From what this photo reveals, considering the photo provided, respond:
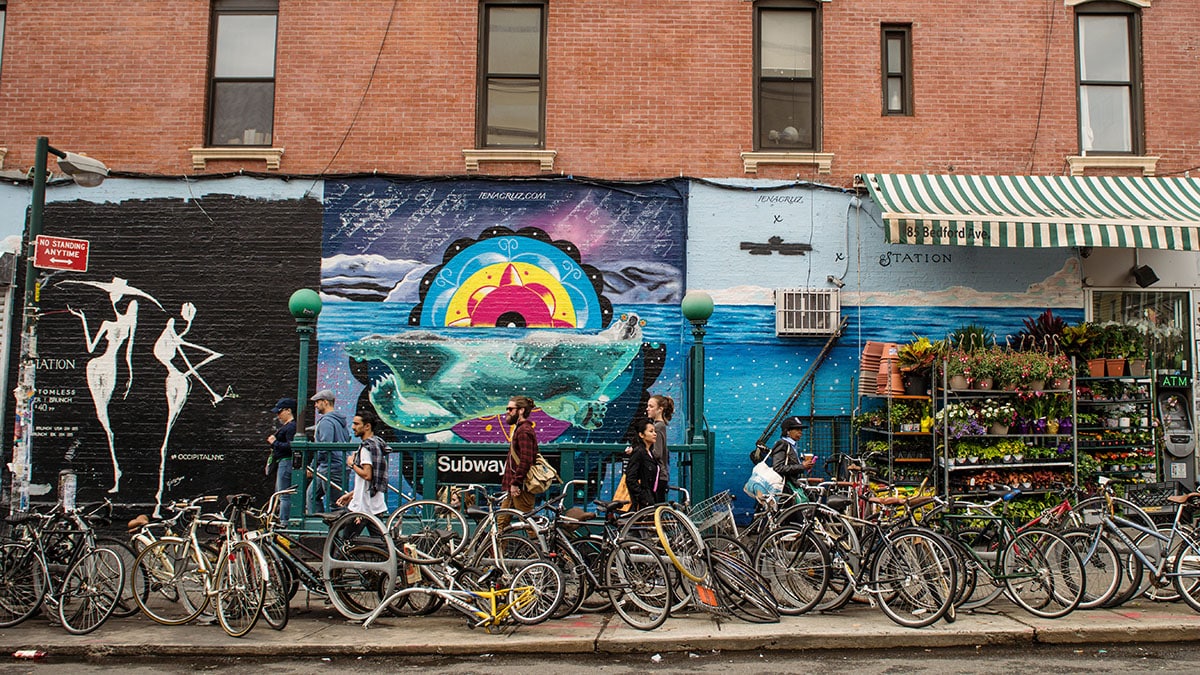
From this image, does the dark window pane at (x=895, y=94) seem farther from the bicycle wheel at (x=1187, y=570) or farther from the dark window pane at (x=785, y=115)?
the bicycle wheel at (x=1187, y=570)

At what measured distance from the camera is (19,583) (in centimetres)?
821

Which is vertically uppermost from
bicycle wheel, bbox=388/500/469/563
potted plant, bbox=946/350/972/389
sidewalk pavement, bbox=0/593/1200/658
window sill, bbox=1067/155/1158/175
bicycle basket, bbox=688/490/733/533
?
window sill, bbox=1067/155/1158/175

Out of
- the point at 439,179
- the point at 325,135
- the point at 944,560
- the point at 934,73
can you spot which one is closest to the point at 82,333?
the point at 325,135

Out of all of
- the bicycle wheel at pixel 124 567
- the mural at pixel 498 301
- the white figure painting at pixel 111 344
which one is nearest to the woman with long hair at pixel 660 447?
the mural at pixel 498 301

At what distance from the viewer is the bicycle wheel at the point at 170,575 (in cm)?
813

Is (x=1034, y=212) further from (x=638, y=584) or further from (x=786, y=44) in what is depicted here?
(x=638, y=584)

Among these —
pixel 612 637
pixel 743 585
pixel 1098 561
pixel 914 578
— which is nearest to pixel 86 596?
pixel 612 637

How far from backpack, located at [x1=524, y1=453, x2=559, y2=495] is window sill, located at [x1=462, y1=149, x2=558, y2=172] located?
4.53 meters

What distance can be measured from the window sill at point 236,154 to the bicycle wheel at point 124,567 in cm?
560

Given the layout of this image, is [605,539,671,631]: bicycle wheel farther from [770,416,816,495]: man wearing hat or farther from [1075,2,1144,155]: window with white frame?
[1075,2,1144,155]: window with white frame

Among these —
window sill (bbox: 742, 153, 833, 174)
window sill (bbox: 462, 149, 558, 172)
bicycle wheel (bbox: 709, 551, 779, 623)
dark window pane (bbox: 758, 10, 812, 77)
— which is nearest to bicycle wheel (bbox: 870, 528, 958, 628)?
bicycle wheel (bbox: 709, 551, 779, 623)

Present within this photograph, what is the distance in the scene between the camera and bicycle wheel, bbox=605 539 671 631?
763cm

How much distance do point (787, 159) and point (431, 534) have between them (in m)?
6.72

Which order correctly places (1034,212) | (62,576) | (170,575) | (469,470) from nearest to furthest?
(62,576), (170,575), (469,470), (1034,212)
